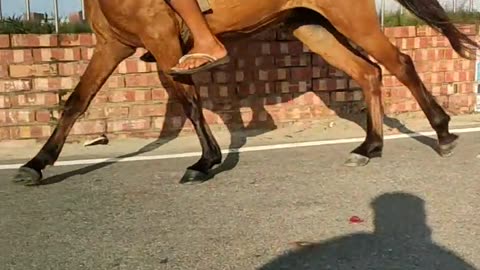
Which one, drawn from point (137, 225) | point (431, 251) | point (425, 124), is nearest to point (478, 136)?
point (425, 124)

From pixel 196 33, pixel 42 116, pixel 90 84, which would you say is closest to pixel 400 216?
pixel 196 33

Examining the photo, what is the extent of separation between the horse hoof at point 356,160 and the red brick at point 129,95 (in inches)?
93.4

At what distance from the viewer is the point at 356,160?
5719 millimetres

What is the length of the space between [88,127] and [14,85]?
2.54ft

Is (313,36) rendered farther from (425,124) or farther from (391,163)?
(425,124)

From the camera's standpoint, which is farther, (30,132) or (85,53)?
(85,53)

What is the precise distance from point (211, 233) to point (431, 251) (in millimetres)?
1160

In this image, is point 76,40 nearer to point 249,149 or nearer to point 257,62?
point 257,62

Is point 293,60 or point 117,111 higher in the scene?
point 293,60

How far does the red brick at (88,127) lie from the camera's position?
709 centimetres

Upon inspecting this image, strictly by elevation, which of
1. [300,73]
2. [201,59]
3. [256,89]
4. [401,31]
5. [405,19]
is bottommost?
[256,89]

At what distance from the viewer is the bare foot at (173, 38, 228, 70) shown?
4.94 meters

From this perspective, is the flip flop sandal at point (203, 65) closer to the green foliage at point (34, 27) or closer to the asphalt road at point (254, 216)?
the asphalt road at point (254, 216)

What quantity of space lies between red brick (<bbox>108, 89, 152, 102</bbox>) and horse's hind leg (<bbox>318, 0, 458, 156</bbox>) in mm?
2292
